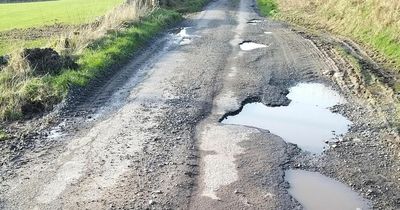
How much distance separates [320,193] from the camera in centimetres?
757

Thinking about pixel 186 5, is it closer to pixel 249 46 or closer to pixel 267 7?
pixel 267 7

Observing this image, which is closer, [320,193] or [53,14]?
[320,193]

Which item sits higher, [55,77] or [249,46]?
[55,77]

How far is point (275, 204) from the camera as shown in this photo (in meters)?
7.16

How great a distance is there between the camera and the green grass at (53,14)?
25609 millimetres

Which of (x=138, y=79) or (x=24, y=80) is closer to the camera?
(x=24, y=80)

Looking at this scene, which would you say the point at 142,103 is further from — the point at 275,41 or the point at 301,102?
the point at 275,41

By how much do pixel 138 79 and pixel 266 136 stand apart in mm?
5208

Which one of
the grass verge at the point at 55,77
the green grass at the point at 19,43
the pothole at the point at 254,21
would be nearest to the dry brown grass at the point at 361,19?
the pothole at the point at 254,21

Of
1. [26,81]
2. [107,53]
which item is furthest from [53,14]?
[26,81]

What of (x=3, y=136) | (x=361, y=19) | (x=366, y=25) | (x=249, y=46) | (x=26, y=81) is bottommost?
(x=249, y=46)

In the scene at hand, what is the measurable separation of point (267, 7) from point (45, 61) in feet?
68.0

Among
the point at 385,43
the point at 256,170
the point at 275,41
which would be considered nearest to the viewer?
Answer: the point at 256,170

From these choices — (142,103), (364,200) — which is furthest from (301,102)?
(364,200)
